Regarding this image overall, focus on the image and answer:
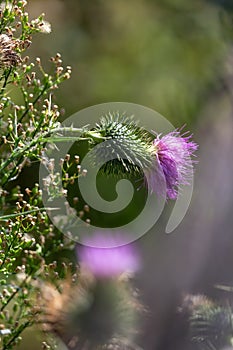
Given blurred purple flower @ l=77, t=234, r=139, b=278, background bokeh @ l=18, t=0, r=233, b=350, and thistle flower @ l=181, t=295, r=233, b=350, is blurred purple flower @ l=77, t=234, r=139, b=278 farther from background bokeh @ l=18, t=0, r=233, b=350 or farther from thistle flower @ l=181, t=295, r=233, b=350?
background bokeh @ l=18, t=0, r=233, b=350

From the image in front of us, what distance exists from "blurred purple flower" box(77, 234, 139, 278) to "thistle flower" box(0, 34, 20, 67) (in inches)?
16.6

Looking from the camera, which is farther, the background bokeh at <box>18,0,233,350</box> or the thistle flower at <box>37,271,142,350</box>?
the background bokeh at <box>18,0,233,350</box>

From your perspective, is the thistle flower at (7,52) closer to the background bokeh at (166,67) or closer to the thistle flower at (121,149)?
the thistle flower at (121,149)

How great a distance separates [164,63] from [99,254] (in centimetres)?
217

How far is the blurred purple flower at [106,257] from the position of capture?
1.48 metres

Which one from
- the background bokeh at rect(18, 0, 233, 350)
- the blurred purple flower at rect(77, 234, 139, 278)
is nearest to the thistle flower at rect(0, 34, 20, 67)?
the blurred purple flower at rect(77, 234, 139, 278)

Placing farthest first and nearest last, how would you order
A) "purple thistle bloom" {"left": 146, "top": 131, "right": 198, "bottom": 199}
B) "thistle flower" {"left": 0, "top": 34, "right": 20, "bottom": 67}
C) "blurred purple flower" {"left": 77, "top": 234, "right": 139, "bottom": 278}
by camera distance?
"blurred purple flower" {"left": 77, "top": 234, "right": 139, "bottom": 278} < "purple thistle bloom" {"left": 146, "top": 131, "right": 198, "bottom": 199} < "thistle flower" {"left": 0, "top": 34, "right": 20, "bottom": 67}

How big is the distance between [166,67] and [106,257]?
7.13 feet

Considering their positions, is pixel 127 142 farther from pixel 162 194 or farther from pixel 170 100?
pixel 170 100

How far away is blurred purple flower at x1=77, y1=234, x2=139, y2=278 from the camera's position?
1480mm

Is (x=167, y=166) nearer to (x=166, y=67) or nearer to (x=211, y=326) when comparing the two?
(x=211, y=326)

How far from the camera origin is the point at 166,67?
357cm

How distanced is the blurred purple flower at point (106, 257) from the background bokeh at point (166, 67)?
353 mm

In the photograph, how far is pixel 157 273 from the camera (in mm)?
1630
